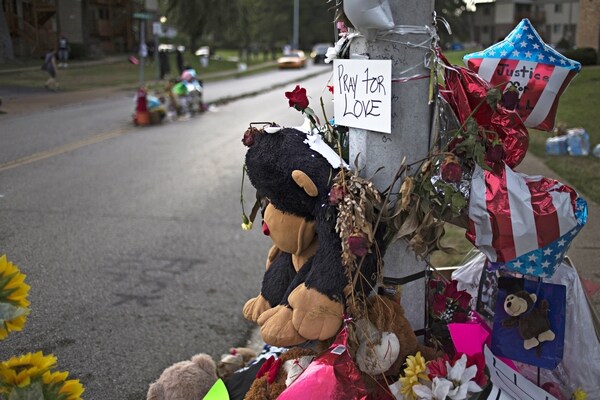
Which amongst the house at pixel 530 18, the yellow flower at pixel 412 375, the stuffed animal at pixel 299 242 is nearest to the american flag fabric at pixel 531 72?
the stuffed animal at pixel 299 242

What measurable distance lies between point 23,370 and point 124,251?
161 inches

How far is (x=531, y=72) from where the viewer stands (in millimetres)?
2828

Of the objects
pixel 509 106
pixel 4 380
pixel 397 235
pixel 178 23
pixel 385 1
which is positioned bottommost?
pixel 4 380

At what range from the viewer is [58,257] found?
215 inches

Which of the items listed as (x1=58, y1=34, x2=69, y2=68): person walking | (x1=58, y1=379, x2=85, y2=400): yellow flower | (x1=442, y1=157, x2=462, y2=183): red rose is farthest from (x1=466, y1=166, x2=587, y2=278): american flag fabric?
(x1=58, y1=34, x2=69, y2=68): person walking

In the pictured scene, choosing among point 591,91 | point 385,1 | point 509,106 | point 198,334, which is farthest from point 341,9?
point 591,91

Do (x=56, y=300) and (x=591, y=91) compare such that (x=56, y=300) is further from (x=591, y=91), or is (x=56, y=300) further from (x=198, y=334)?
(x=591, y=91)

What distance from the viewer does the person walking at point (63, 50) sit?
5.81 metres

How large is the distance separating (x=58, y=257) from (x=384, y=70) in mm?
4103

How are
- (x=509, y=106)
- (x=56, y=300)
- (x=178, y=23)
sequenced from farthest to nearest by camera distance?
(x=178, y=23), (x=56, y=300), (x=509, y=106)

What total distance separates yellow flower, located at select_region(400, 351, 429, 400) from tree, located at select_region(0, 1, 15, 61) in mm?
3914

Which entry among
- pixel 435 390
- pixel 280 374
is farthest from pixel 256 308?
pixel 435 390

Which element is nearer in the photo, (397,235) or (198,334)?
(397,235)

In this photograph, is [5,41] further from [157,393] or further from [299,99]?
[299,99]
